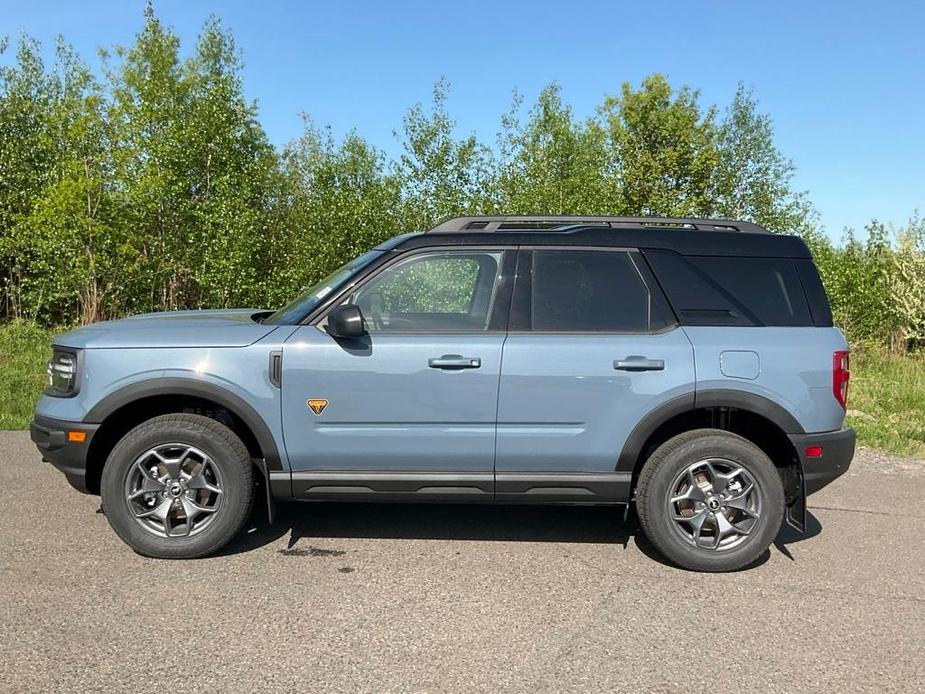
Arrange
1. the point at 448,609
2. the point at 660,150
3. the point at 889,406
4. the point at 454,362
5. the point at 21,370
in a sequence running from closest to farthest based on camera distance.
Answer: the point at 448,609 → the point at 454,362 → the point at 889,406 → the point at 21,370 → the point at 660,150

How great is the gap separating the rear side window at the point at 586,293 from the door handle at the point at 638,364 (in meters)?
0.19

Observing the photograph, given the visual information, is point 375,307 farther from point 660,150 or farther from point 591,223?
point 660,150

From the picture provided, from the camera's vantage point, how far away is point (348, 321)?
4.06 metres

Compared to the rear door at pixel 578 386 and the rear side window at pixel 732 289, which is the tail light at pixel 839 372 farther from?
the rear door at pixel 578 386

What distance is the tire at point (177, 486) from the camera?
426cm

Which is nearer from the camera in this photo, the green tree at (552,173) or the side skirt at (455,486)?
the side skirt at (455,486)

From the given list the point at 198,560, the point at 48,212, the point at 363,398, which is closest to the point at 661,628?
the point at 363,398

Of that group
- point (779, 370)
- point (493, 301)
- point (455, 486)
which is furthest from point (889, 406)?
point (455, 486)

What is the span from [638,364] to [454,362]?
3.35ft

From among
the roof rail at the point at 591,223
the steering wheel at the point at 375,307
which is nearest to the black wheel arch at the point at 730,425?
the roof rail at the point at 591,223

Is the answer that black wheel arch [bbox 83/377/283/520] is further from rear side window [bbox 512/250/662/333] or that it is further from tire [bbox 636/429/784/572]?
tire [bbox 636/429/784/572]

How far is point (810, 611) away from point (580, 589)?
1.14m

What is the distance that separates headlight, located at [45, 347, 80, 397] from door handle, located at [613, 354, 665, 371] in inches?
120

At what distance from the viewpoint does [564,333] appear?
14.2ft
